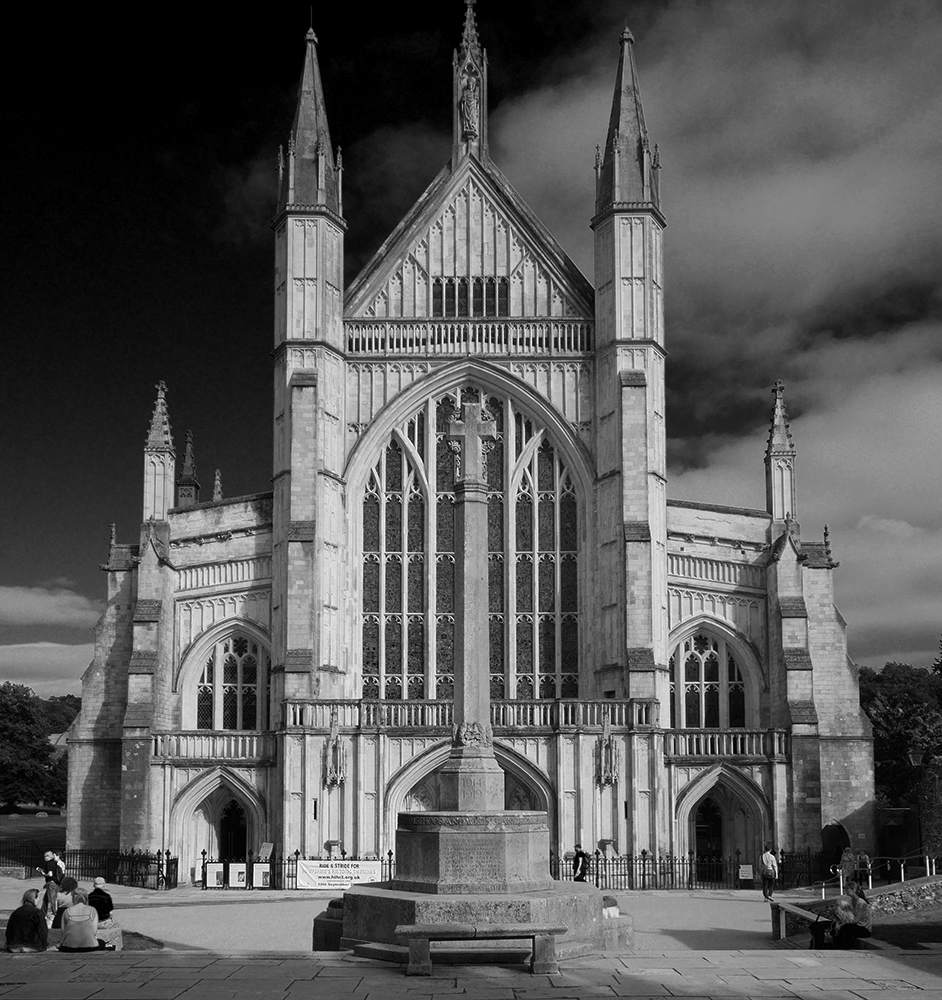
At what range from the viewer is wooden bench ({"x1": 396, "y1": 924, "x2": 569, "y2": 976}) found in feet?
50.3

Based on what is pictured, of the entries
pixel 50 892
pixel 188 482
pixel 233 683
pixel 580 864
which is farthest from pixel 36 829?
pixel 50 892

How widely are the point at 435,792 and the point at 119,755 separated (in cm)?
1020

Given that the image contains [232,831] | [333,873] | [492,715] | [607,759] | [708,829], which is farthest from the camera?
[232,831]

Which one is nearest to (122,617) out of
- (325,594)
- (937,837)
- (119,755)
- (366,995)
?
(119,755)

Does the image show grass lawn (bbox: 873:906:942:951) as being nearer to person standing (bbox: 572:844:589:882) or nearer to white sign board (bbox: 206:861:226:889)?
person standing (bbox: 572:844:589:882)

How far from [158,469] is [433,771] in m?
13.1

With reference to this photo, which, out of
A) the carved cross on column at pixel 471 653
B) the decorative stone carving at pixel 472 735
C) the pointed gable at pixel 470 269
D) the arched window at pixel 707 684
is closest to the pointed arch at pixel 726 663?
the arched window at pixel 707 684

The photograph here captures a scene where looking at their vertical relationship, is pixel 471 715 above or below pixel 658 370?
below

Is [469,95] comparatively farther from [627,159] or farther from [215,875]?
[215,875]

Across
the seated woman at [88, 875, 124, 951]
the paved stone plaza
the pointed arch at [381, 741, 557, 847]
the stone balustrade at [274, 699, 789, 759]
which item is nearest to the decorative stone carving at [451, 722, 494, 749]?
the paved stone plaza

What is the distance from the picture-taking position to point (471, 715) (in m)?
19.8

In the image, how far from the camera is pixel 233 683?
42125 mm

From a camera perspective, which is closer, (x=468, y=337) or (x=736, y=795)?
(x=736, y=795)

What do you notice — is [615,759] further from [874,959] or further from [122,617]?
[874,959]
